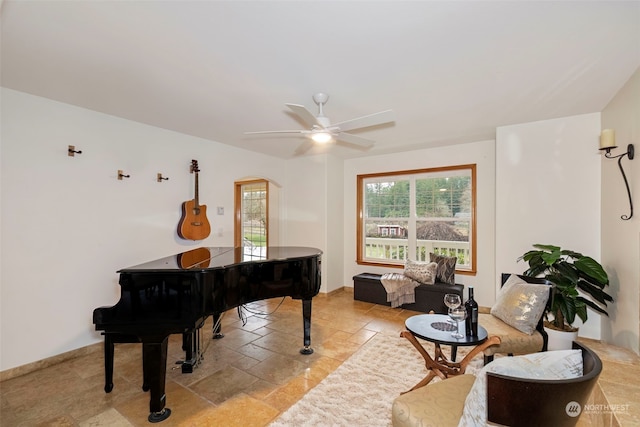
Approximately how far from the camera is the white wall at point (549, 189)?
10.7 feet

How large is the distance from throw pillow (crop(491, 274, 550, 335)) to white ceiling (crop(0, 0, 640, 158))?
1.83 metres

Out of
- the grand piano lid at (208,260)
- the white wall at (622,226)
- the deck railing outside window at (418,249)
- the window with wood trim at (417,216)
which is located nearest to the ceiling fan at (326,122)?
the grand piano lid at (208,260)

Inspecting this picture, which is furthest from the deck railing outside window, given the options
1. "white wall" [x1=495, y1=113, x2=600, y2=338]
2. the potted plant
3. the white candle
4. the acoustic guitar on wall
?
the acoustic guitar on wall

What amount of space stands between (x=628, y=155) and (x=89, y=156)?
17.4 feet

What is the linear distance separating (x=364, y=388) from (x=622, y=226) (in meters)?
2.82

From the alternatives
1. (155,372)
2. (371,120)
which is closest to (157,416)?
(155,372)

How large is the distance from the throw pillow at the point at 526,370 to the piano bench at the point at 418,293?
2780mm

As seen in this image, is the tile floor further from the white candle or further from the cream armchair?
the white candle

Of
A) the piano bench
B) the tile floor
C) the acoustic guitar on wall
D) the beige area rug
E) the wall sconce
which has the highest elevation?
the wall sconce

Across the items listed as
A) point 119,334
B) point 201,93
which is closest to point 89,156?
point 201,93

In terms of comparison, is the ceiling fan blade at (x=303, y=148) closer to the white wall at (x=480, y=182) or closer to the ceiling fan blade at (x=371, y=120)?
the white wall at (x=480, y=182)

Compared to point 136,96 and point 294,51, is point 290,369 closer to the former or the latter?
point 294,51

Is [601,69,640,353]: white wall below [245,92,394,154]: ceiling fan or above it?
below

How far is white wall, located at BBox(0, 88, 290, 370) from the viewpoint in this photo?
8.66 ft
